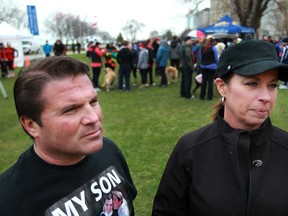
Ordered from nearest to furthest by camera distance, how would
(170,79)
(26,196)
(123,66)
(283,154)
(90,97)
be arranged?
(26,196)
(90,97)
(283,154)
(123,66)
(170,79)

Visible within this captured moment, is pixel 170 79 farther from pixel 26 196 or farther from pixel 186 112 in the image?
pixel 26 196

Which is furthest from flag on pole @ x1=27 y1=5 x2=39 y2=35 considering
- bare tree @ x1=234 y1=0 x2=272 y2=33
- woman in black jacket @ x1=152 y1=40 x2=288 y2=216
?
woman in black jacket @ x1=152 y1=40 x2=288 y2=216

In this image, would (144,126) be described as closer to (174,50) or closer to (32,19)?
(174,50)

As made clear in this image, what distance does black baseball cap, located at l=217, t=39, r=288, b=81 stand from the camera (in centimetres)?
149

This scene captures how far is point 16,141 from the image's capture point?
20.2 ft

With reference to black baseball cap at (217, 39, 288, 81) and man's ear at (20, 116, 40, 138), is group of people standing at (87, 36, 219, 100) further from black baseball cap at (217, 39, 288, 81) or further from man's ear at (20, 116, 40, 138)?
man's ear at (20, 116, 40, 138)

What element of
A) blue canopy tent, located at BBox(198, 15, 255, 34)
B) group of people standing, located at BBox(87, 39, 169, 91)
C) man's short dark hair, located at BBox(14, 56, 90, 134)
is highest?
blue canopy tent, located at BBox(198, 15, 255, 34)

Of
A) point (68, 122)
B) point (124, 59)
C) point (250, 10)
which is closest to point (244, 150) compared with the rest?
point (68, 122)

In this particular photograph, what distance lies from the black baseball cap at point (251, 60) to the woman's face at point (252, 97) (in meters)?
0.04

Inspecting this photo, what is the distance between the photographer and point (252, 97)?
1541 mm

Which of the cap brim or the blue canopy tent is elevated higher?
the blue canopy tent

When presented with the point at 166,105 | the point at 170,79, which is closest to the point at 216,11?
the point at 170,79

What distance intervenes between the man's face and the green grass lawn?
234 cm

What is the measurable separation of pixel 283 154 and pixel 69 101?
43.2 inches
